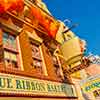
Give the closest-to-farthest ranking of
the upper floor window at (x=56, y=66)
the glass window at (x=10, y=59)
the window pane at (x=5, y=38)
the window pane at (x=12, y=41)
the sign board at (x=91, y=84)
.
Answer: the glass window at (x=10, y=59) → the window pane at (x=5, y=38) → the window pane at (x=12, y=41) → the sign board at (x=91, y=84) → the upper floor window at (x=56, y=66)

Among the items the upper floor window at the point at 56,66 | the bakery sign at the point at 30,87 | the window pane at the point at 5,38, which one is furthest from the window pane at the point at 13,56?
the upper floor window at the point at 56,66

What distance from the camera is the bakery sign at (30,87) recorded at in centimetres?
846

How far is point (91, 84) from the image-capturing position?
11.1 meters

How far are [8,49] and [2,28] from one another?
0.87 meters

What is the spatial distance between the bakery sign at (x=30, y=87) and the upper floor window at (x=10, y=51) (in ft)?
3.04

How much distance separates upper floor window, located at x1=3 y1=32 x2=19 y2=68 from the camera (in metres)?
9.98

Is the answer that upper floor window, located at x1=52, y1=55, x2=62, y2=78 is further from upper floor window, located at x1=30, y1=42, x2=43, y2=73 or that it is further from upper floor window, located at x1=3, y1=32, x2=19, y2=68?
upper floor window, located at x1=3, y1=32, x2=19, y2=68

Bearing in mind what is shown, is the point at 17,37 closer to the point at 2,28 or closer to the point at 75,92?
the point at 2,28

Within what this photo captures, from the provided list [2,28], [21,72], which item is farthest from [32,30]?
[21,72]

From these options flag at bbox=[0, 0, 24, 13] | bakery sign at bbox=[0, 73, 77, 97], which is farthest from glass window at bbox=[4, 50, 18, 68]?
flag at bbox=[0, 0, 24, 13]

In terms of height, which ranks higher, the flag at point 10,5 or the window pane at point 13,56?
the flag at point 10,5

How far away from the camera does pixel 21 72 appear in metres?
9.60

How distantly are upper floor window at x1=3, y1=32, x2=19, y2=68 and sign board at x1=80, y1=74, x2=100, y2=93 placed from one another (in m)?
3.19

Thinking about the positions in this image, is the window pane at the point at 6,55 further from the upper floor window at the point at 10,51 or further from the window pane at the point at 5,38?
the window pane at the point at 5,38
